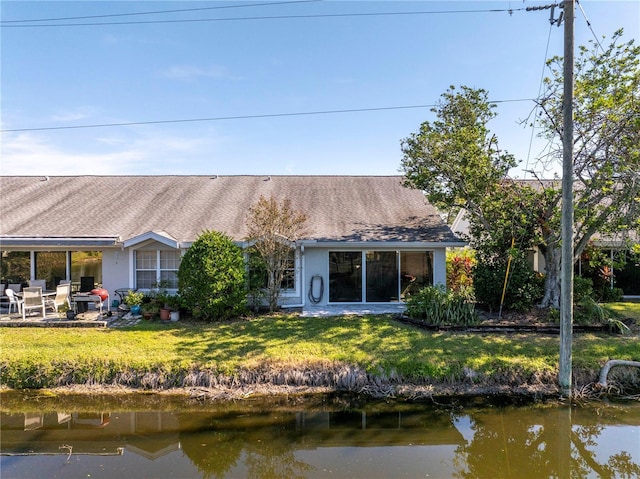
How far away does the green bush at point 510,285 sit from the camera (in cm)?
1155

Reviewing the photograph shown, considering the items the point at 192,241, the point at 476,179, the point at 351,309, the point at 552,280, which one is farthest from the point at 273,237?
the point at 552,280

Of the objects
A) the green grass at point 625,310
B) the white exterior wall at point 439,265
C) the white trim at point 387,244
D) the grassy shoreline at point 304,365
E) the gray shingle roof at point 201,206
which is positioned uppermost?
the gray shingle roof at point 201,206

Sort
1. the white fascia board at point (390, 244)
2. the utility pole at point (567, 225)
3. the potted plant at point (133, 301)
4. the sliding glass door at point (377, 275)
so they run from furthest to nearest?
the sliding glass door at point (377, 275) → the white fascia board at point (390, 244) → the potted plant at point (133, 301) → the utility pole at point (567, 225)

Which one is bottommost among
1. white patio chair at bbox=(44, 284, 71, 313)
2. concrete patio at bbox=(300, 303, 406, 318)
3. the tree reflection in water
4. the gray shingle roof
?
the tree reflection in water

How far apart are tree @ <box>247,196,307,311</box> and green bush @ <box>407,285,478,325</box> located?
4186mm

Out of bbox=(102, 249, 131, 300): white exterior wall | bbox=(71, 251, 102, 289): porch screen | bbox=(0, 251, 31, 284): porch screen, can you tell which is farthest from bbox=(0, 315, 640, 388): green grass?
bbox=(0, 251, 31, 284): porch screen

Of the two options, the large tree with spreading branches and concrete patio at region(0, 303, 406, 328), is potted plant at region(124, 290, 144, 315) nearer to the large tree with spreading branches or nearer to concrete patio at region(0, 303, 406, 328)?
concrete patio at region(0, 303, 406, 328)

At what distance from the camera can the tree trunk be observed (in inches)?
462

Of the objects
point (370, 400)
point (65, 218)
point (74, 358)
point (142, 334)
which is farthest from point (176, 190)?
point (370, 400)

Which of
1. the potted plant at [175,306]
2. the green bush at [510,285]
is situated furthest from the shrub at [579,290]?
the potted plant at [175,306]

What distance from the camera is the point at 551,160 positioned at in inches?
433

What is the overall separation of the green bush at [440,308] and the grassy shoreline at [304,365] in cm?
139

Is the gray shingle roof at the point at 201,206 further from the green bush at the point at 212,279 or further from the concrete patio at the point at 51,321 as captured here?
the concrete patio at the point at 51,321

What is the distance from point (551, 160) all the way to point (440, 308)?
537cm
